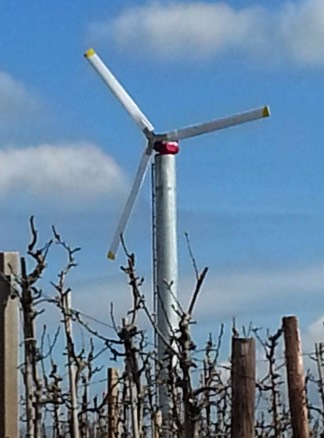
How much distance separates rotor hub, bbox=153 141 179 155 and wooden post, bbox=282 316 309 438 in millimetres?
12370

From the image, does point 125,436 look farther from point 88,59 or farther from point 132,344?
point 88,59

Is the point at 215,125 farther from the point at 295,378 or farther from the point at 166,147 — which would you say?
the point at 295,378

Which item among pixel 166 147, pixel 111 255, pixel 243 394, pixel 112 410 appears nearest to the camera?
pixel 243 394

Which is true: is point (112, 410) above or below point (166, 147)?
below

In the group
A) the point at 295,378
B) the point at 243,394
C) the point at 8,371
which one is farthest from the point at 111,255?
the point at 243,394

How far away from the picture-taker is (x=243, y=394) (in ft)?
28.2

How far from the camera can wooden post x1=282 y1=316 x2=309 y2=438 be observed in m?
12.6

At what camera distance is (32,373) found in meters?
9.75

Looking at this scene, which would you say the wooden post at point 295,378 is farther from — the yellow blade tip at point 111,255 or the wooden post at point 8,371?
the yellow blade tip at point 111,255

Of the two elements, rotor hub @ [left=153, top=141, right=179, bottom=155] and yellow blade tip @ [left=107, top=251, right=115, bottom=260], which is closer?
yellow blade tip @ [left=107, top=251, right=115, bottom=260]

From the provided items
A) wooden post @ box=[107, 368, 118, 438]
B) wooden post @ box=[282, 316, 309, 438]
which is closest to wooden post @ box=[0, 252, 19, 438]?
wooden post @ box=[282, 316, 309, 438]

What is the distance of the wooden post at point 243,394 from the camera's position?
858cm

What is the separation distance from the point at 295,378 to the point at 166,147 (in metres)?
12.7

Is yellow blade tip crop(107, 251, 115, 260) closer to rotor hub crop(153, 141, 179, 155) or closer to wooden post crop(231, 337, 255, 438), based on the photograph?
rotor hub crop(153, 141, 179, 155)
